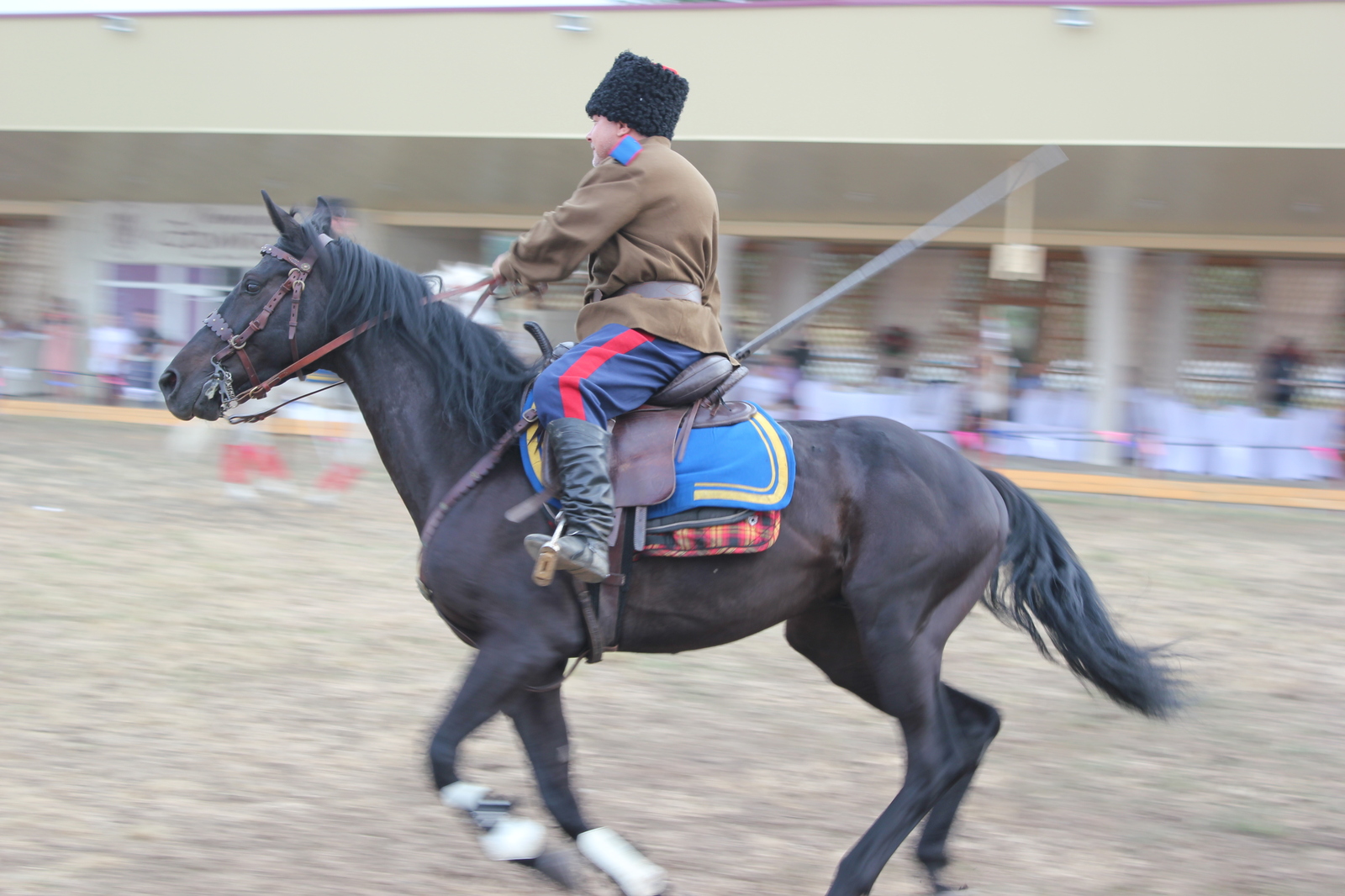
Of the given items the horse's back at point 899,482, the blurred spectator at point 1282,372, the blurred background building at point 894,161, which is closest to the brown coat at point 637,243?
the horse's back at point 899,482

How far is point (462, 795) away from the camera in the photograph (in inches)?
131

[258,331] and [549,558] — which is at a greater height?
[258,331]

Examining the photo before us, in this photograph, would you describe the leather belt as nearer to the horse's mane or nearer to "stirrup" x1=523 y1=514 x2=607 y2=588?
the horse's mane

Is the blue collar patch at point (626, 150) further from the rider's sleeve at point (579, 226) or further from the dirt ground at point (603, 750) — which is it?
the dirt ground at point (603, 750)

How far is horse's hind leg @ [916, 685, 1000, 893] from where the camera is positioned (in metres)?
3.92

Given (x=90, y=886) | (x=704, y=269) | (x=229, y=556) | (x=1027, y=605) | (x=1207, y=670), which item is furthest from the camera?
(x=229, y=556)

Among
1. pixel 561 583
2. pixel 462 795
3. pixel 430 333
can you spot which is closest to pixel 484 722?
pixel 462 795

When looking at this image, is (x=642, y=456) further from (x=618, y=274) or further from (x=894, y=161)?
(x=894, y=161)

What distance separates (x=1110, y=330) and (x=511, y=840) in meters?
13.5

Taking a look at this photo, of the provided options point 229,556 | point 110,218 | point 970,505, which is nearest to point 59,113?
point 110,218

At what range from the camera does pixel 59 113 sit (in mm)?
16188

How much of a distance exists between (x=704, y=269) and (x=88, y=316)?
758 inches

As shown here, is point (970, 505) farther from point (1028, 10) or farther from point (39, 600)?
point (1028, 10)

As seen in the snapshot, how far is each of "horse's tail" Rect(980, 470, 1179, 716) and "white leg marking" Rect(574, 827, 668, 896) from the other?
5.30 feet
